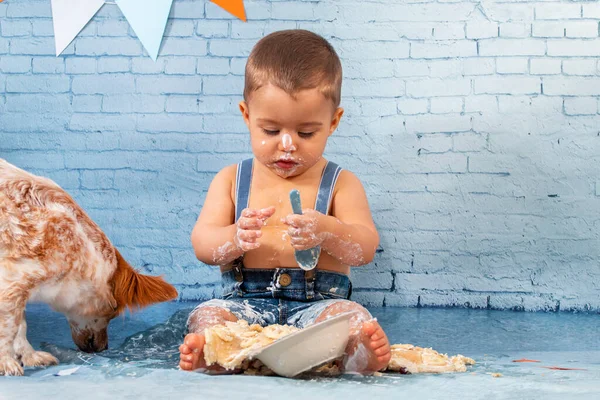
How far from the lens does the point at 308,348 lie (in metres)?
1.47

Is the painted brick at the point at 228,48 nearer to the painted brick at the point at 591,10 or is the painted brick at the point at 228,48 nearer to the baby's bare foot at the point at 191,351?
the painted brick at the point at 591,10

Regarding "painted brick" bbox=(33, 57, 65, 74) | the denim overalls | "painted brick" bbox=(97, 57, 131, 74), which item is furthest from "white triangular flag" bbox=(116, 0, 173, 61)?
the denim overalls

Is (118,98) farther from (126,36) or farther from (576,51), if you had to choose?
(576,51)

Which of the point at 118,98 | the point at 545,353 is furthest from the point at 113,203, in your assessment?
the point at 545,353

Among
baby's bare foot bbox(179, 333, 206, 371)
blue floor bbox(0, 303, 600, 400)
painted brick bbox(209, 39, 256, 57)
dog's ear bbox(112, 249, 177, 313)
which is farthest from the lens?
painted brick bbox(209, 39, 256, 57)

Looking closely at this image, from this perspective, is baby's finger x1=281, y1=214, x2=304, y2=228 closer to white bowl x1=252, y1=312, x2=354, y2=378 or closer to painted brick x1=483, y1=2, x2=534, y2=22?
white bowl x1=252, y1=312, x2=354, y2=378

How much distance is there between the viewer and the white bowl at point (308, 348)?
Result: 1.44 metres

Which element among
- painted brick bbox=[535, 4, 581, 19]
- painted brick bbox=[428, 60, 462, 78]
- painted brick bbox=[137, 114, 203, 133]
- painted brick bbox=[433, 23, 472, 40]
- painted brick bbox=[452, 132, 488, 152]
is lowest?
painted brick bbox=[452, 132, 488, 152]

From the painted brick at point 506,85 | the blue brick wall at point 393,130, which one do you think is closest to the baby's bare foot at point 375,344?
the blue brick wall at point 393,130

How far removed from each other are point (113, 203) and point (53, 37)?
68 centimetres

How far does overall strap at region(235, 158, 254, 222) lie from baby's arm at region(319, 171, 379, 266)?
9.2 inches

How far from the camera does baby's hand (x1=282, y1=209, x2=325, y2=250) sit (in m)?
1.67

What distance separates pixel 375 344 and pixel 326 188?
0.58m

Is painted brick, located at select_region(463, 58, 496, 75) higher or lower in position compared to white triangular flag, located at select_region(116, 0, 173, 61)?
lower
